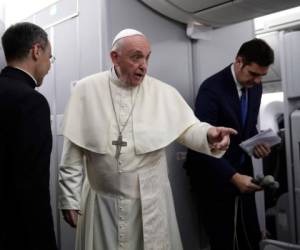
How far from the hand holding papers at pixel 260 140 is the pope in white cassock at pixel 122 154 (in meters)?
0.43

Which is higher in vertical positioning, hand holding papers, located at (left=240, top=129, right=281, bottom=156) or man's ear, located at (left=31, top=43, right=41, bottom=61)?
man's ear, located at (left=31, top=43, right=41, bottom=61)

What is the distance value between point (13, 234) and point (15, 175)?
0.26 metres

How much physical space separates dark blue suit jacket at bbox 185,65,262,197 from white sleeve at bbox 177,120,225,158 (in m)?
0.30

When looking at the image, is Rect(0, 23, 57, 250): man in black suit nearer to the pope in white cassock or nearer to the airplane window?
the pope in white cassock

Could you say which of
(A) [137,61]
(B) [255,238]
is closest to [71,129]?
(A) [137,61]

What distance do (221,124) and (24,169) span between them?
A: 4.59 ft

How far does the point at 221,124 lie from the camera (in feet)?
8.08

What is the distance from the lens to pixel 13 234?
5.08 ft

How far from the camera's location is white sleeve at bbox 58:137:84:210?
1935 millimetres

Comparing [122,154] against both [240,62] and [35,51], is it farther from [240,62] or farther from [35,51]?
[240,62]

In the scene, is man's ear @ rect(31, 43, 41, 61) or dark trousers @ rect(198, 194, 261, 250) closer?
man's ear @ rect(31, 43, 41, 61)

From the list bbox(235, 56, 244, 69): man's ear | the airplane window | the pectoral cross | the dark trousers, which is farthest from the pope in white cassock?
the airplane window

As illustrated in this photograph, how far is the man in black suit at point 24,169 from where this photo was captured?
152 centimetres

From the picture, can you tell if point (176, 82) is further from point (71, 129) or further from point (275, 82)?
point (275, 82)
